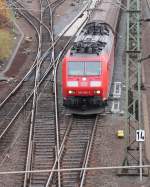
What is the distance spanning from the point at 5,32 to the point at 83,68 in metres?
16.3

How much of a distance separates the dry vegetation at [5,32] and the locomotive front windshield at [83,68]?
455 inches

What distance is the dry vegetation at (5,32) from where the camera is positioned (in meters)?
38.0

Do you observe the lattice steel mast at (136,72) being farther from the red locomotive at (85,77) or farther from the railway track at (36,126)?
the red locomotive at (85,77)

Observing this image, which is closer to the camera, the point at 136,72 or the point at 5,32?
the point at 136,72

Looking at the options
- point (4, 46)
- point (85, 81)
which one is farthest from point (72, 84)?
point (4, 46)

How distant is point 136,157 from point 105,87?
17.2 ft

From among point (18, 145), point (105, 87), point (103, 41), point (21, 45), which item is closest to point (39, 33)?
point (21, 45)

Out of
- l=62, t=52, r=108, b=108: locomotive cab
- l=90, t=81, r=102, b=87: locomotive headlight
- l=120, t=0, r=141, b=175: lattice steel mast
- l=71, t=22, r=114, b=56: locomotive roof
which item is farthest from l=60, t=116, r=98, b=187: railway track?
l=71, t=22, r=114, b=56: locomotive roof

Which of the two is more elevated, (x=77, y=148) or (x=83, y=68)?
(x=83, y=68)

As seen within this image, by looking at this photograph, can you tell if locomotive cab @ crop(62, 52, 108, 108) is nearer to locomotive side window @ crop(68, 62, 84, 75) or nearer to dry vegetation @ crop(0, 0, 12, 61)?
locomotive side window @ crop(68, 62, 84, 75)

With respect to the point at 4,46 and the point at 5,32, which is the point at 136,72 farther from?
the point at 5,32

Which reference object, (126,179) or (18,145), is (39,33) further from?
(126,179)

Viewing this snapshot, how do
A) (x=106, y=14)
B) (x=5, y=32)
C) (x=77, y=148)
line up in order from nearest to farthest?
(x=77, y=148) → (x=106, y=14) → (x=5, y=32)

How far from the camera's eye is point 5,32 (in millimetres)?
41938
